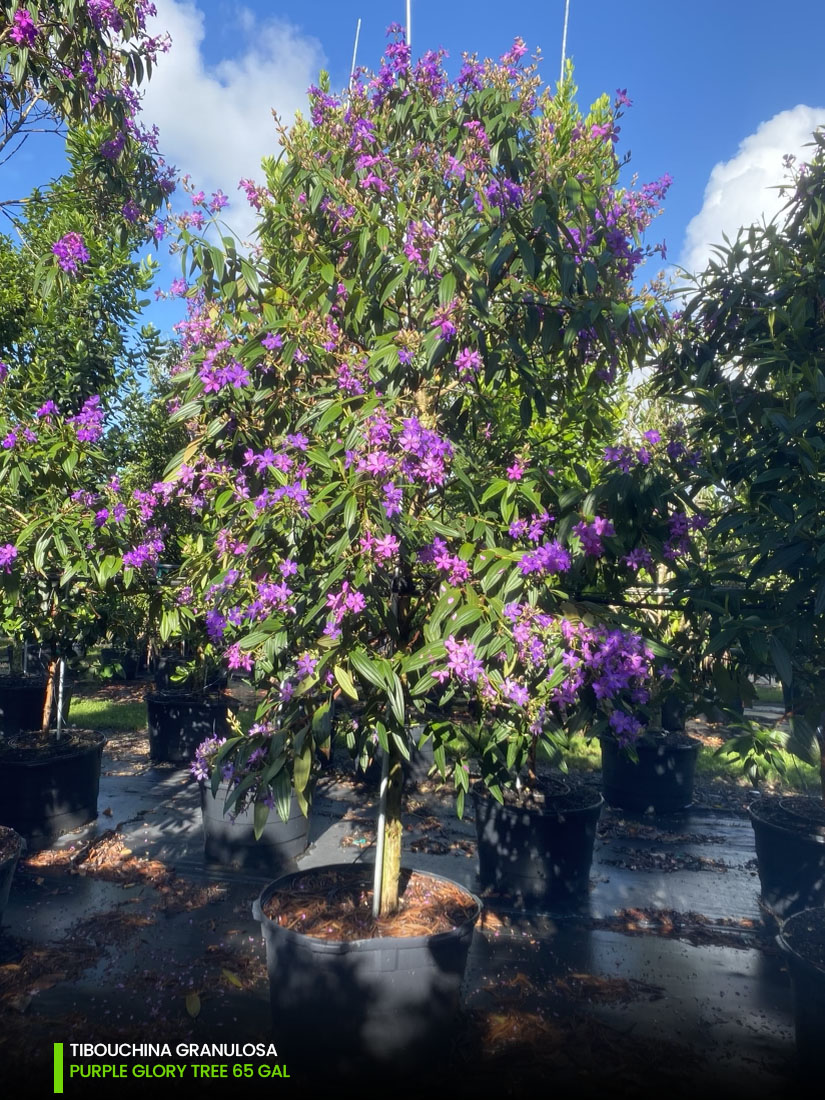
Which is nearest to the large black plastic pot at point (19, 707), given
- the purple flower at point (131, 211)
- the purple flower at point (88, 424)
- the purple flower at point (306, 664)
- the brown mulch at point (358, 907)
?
the brown mulch at point (358, 907)

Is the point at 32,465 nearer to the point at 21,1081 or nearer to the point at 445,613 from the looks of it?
the point at 445,613

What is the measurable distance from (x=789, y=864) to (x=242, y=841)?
2.97 meters

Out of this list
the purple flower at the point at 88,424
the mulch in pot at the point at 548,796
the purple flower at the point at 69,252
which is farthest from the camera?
the mulch in pot at the point at 548,796

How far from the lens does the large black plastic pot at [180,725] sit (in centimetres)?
658

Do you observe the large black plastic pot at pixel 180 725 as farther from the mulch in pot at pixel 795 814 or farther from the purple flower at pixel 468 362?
the purple flower at pixel 468 362

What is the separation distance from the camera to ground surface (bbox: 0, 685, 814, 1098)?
2688mm

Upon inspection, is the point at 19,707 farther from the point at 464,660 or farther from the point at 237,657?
the point at 464,660

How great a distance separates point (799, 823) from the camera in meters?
4.24

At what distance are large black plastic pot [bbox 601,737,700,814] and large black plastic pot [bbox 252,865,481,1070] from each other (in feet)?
11.4

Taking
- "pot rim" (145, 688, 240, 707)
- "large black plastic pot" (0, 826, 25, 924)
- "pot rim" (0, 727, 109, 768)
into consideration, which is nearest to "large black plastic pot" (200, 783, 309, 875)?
"pot rim" (0, 727, 109, 768)

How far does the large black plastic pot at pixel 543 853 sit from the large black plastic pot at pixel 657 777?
1648mm

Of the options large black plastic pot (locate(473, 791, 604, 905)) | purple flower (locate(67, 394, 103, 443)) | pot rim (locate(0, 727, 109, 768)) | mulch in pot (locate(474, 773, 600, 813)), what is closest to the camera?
purple flower (locate(67, 394, 103, 443))

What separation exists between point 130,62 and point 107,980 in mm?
3751

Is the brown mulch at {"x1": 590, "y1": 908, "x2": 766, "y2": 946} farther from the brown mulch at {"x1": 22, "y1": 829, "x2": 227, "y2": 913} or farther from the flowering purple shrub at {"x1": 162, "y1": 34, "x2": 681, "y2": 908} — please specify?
the brown mulch at {"x1": 22, "y1": 829, "x2": 227, "y2": 913}
